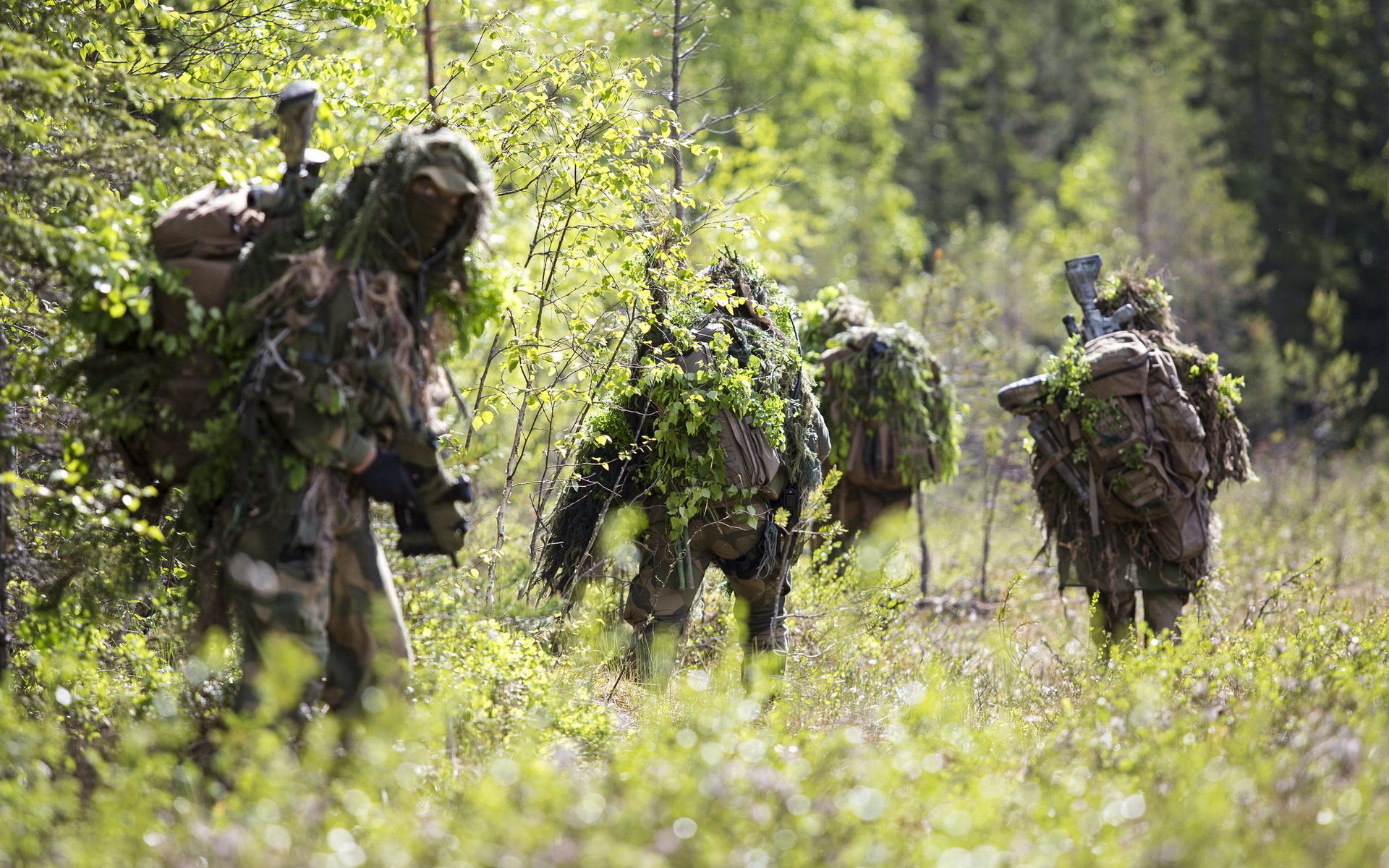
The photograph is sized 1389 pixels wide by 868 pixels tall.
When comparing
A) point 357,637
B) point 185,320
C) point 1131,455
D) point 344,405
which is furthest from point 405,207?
point 1131,455

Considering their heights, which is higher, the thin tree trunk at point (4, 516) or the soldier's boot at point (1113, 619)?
the thin tree trunk at point (4, 516)

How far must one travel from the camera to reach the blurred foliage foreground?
357cm

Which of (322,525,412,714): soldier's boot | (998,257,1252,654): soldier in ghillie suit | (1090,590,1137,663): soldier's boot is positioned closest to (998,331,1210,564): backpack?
(998,257,1252,654): soldier in ghillie suit

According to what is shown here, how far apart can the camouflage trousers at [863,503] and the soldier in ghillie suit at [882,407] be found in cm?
2

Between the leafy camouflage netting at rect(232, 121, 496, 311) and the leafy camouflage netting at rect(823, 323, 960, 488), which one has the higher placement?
the leafy camouflage netting at rect(232, 121, 496, 311)

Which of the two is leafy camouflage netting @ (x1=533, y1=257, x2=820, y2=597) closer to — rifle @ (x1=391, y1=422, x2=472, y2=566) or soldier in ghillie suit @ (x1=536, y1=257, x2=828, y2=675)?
soldier in ghillie suit @ (x1=536, y1=257, x2=828, y2=675)

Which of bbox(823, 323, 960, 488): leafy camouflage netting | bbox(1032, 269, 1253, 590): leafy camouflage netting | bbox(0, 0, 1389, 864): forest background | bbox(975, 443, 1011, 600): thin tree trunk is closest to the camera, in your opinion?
bbox(0, 0, 1389, 864): forest background

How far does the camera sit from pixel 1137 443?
23.9ft

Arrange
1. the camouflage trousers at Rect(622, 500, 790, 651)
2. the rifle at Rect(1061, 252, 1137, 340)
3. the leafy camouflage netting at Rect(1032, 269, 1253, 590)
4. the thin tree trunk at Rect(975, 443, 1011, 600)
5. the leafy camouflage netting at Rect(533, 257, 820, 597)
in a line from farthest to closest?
the thin tree trunk at Rect(975, 443, 1011, 600) → the rifle at Rect(1061, 252, 1137, 340) → the leafy camouflage netting at Rect(1032, 269, 1253, 590) → the camouflage trousers at Rect(622, 500, 790, 651) → the leafy camouflage netting at Rect(533, 257, 820, 597)

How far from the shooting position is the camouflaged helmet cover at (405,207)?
4496 millimetres

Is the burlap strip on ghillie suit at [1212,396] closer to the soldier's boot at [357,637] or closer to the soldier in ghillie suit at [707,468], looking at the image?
the soldier in ghillie suit at [707,468]

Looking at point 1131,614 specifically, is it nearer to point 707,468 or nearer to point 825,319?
point 825,319

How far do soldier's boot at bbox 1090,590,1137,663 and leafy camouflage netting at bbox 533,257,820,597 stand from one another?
2163 mm

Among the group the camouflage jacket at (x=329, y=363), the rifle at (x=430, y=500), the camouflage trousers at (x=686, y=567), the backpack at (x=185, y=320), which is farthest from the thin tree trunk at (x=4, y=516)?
the camouflage trousers at (x=686, y=567)
